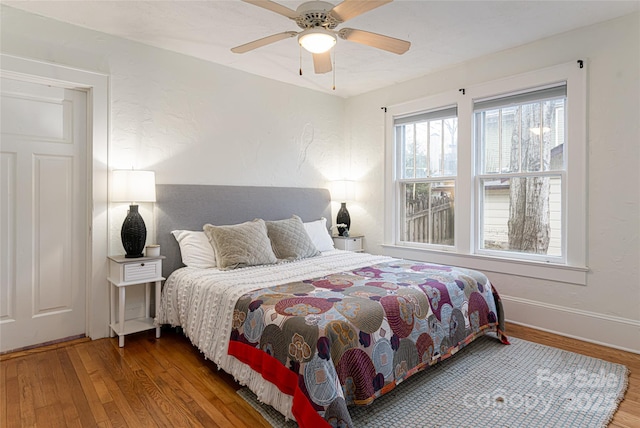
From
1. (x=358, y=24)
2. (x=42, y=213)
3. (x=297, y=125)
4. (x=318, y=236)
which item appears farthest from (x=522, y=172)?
(x=42, y=213)

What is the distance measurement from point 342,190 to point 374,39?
8.20 ft

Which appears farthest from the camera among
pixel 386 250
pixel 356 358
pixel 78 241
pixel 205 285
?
pixel 386 250

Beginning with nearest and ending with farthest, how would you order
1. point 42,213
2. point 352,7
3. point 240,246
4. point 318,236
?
1. point 352,7
2. point 42,213
3. point 240,246
4. point 318,236

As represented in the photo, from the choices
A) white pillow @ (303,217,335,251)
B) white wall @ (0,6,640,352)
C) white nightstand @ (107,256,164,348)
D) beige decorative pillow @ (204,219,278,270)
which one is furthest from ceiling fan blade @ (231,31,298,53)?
white pillow @ (303,217,335,251)

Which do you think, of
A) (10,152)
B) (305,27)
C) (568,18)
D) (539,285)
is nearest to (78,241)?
(10,152)

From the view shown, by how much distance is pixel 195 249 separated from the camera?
10.6 ft

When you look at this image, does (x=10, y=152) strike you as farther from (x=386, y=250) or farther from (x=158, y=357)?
(x=386, y=250)

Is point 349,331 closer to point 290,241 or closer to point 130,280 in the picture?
point 290,241

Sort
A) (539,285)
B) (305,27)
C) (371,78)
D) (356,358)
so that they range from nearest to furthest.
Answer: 1. (356,358)
2. (305,27)
3. (539,285)
4. (371,78)

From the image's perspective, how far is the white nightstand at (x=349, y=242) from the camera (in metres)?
4.54

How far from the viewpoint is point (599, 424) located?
6.19 feet

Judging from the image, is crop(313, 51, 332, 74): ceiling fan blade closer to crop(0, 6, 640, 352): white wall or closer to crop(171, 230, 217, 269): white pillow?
crop(0, 6, 640, 352): white wall

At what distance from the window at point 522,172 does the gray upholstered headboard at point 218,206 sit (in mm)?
2020

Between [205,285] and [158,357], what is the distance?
0.65 metres
